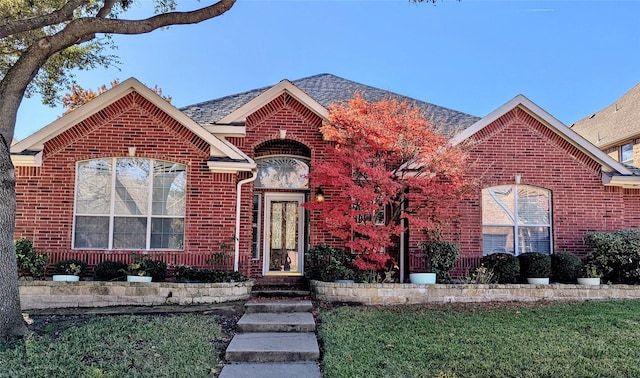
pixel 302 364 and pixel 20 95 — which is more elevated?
pixel 20 95

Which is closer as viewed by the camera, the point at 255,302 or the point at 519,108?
the point at 255,302

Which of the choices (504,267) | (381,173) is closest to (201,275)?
(381,173)

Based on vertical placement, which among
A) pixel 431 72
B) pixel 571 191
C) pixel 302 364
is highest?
pixel 431 72

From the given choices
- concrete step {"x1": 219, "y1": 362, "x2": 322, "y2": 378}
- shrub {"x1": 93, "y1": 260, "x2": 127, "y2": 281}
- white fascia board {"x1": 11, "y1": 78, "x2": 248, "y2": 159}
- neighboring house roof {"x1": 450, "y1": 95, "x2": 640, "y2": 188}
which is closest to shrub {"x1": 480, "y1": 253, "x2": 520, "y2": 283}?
neighboring house roof {"x1": 450, "y1": 95, "x2": 640, "y2": 188}

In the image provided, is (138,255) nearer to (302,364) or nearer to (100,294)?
(100,294)

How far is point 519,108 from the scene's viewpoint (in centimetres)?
1181

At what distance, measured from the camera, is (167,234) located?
10102 mm

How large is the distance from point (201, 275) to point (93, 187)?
3.20 m

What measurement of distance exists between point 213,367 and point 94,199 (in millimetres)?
5948

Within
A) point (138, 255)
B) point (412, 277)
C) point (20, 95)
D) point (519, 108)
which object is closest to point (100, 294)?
point (138, 255)

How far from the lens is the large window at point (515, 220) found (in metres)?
11.5

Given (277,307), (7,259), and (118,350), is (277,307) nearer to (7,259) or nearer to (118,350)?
(118,350)

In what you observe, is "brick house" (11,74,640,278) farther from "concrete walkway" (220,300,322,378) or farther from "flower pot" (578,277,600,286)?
"concrete walkway" (220,300,322,378)

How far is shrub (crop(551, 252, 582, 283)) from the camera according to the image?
1041cm
